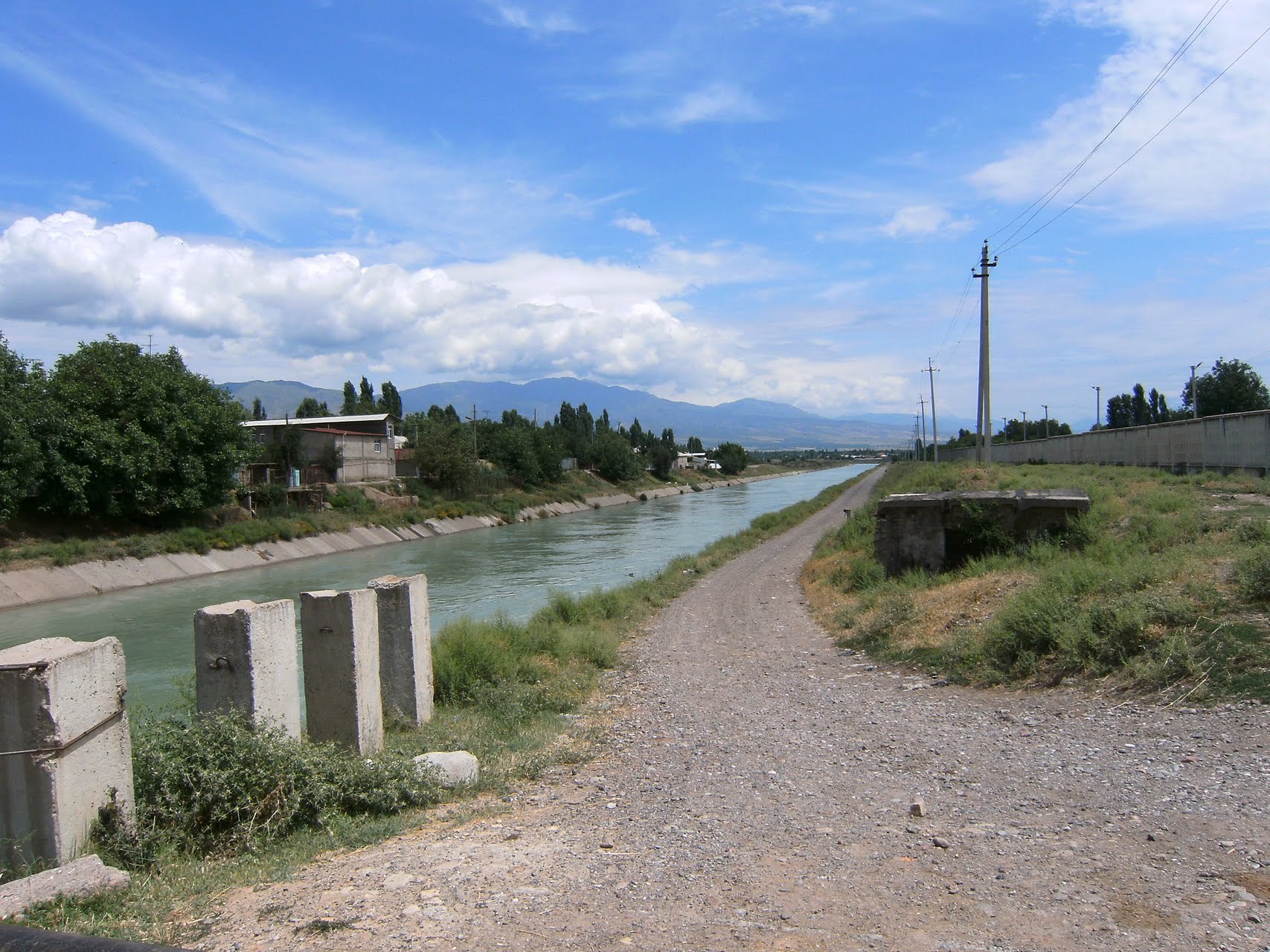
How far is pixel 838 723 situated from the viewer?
8.23m

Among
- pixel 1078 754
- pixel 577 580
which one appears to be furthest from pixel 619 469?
pixel 1078 754

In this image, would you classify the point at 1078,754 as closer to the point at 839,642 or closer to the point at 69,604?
the point at 839,642

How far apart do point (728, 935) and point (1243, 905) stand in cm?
228

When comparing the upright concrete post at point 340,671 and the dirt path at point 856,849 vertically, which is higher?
the upright concrete post at point 340,671

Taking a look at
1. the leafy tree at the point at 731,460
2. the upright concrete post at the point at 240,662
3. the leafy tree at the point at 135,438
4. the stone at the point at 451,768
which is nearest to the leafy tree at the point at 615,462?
the leafy tree at the point at 731,460

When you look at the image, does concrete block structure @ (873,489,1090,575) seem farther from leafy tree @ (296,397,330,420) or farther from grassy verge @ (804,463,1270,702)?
leafy tree @ (296,397,330,420)

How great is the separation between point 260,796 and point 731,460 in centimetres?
15103

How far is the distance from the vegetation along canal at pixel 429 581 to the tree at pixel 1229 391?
34.3 m

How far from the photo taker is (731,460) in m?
156

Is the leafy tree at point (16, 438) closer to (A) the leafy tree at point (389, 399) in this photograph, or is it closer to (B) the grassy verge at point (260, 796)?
(B) the grassy verge at point (260, 796)

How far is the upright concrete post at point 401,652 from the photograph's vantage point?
8867mm

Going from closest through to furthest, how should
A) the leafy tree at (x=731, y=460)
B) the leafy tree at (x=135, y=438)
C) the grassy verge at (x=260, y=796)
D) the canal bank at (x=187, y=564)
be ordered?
the grassy verge at (x=260, y=796) → the canal bank at (x=187, y=564) → the leafy tree at (x=135, y=438) → the leafy tree at (x=731, y=460)

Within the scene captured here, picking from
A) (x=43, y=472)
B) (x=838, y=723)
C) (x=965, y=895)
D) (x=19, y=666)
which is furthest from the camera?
(x=43, y=472)

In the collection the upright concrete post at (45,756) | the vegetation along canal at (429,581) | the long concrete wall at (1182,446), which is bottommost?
the vegetation along canal at (429,581)
